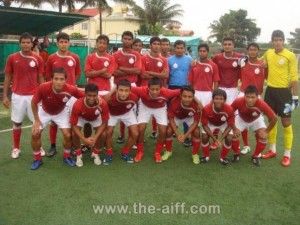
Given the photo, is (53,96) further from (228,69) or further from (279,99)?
(279,99)

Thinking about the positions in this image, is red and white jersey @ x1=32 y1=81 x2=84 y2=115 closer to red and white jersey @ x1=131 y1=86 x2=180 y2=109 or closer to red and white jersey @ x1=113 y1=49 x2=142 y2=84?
red and white jersey @ x1=131 y1=86 x2=180 y2=109

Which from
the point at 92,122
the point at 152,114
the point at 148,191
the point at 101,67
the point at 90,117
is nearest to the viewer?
the point at 148,191

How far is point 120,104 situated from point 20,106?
4.63ft

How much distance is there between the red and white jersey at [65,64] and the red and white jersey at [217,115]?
6.65ft

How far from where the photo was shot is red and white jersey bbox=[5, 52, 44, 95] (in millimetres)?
5871

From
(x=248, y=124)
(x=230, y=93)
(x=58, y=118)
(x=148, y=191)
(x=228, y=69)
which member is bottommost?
(x=148, y=191)

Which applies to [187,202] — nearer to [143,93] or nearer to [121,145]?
[143,93]

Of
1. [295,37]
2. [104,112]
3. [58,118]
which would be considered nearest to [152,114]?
[104,112]

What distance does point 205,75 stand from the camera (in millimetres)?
6688

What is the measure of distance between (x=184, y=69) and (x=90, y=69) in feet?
5.18

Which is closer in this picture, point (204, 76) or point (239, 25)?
point (204, 76)

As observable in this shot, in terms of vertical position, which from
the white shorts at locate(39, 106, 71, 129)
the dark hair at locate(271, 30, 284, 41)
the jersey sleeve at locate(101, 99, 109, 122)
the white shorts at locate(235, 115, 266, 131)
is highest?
the dark hair at locate(271, 30, 284, 41)

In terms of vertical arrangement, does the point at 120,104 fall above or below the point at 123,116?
above

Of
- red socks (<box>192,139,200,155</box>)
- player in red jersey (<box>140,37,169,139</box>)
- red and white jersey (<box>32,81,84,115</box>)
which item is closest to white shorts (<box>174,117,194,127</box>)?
red socks (<box>192,139,200,155</box>)
